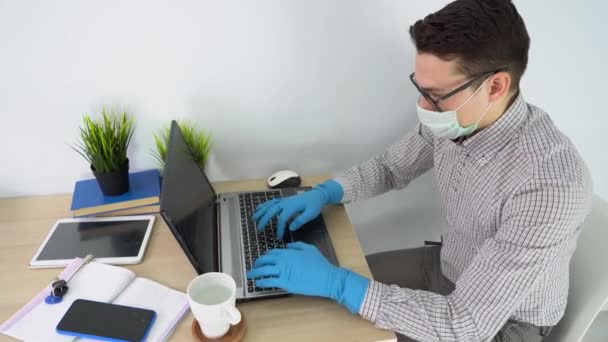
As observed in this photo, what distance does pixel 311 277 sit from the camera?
2.95 feet

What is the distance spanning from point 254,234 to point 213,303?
0.30 metres

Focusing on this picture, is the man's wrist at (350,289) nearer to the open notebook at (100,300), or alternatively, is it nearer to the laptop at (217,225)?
the laptop at (217,225)

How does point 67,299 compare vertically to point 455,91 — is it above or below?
below

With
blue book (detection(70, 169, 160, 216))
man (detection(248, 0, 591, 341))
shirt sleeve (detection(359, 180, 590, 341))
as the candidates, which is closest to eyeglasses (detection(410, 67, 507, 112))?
man (detection(248, 0, 591, 341))

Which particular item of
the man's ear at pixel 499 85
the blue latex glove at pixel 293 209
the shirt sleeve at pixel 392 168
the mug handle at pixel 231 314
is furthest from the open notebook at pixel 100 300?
the man's ear at pixel 499 85

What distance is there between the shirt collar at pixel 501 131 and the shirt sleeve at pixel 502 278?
124mm

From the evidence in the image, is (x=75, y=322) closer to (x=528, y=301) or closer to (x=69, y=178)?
(x=69, y=178)

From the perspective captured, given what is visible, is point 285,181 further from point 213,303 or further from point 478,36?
point 478,36

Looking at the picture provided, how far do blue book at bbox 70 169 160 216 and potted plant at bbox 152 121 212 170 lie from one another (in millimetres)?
84

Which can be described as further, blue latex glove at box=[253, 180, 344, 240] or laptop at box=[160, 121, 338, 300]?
blue latex glove at box=[253, 180, 344, 240]

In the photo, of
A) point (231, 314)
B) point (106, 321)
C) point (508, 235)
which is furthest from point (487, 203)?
point (106, 321)

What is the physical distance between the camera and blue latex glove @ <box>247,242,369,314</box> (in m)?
0.88

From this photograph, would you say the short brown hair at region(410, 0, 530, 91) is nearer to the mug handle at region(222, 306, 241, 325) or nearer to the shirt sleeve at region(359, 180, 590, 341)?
the shirt sleeve at region(359, 180, 590, 341)

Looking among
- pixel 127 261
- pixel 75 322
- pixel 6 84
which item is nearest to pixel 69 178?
pixel 6 84
